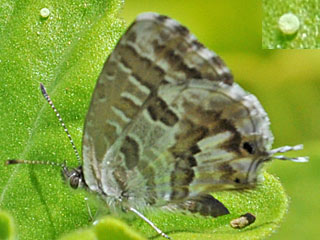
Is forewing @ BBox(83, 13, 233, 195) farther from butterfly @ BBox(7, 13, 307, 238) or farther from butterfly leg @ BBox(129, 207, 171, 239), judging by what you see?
butterfly leg @ BBox(129, 207, 171, 239)

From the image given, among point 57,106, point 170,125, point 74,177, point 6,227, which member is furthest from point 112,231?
point 57,106

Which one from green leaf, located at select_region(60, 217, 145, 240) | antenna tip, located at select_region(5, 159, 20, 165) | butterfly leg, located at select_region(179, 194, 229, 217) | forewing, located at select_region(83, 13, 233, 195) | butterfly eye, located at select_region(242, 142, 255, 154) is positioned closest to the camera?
green leaf, located at select_region(60, 217, 145, 240)

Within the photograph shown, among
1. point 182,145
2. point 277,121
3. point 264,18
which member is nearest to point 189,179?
point 182,145

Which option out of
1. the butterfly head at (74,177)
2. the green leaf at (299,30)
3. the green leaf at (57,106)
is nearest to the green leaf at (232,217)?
the green leaf at (57,106)

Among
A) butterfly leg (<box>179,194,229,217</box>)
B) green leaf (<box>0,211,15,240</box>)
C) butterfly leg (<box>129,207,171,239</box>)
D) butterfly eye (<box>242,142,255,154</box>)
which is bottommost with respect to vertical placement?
butterfly leg (<box>129,207,171,239</box>)

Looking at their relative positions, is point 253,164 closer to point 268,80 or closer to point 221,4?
point 268,80

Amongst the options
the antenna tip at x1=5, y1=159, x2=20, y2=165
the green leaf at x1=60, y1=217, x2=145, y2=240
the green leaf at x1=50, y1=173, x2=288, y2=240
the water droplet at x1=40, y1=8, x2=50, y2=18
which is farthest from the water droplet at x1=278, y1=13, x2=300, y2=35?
the green leaf at x1=60, y1=217, x2=145, y2=240

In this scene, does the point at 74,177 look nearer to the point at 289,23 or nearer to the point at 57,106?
the point at 57,106

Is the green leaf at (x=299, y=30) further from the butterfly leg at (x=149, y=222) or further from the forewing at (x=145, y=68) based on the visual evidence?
the butterfly leg at (x=149, y=222)
